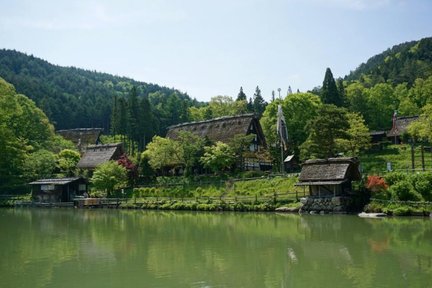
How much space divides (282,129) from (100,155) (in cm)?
2362

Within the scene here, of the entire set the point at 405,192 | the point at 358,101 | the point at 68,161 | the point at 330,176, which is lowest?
the point at 405,192

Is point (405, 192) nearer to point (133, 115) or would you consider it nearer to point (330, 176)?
point (330, 176)

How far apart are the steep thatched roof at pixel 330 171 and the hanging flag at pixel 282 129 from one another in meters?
11.0

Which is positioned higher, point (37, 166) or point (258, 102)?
point (258, 102)

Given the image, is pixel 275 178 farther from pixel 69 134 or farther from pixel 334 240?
pixel 69 134

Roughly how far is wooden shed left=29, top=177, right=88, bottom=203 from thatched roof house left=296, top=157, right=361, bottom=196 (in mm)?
26666

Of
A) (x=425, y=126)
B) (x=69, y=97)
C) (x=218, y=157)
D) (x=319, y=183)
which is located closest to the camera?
(x=319, y=183)

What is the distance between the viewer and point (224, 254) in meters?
16.2

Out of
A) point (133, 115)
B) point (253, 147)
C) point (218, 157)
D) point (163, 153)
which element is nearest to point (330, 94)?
point (253, 147)

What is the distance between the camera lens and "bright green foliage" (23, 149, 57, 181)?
2030 inches

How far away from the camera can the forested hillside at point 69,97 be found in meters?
78.3

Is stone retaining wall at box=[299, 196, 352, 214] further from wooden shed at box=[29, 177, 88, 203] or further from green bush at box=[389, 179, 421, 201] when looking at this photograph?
wooden shed at box=[29, 177, 88, 203]

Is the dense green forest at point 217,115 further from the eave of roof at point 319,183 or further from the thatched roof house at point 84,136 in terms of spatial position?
the eave of roof at point 319,183

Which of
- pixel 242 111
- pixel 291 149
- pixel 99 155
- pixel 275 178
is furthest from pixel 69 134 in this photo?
pixel 275 178
